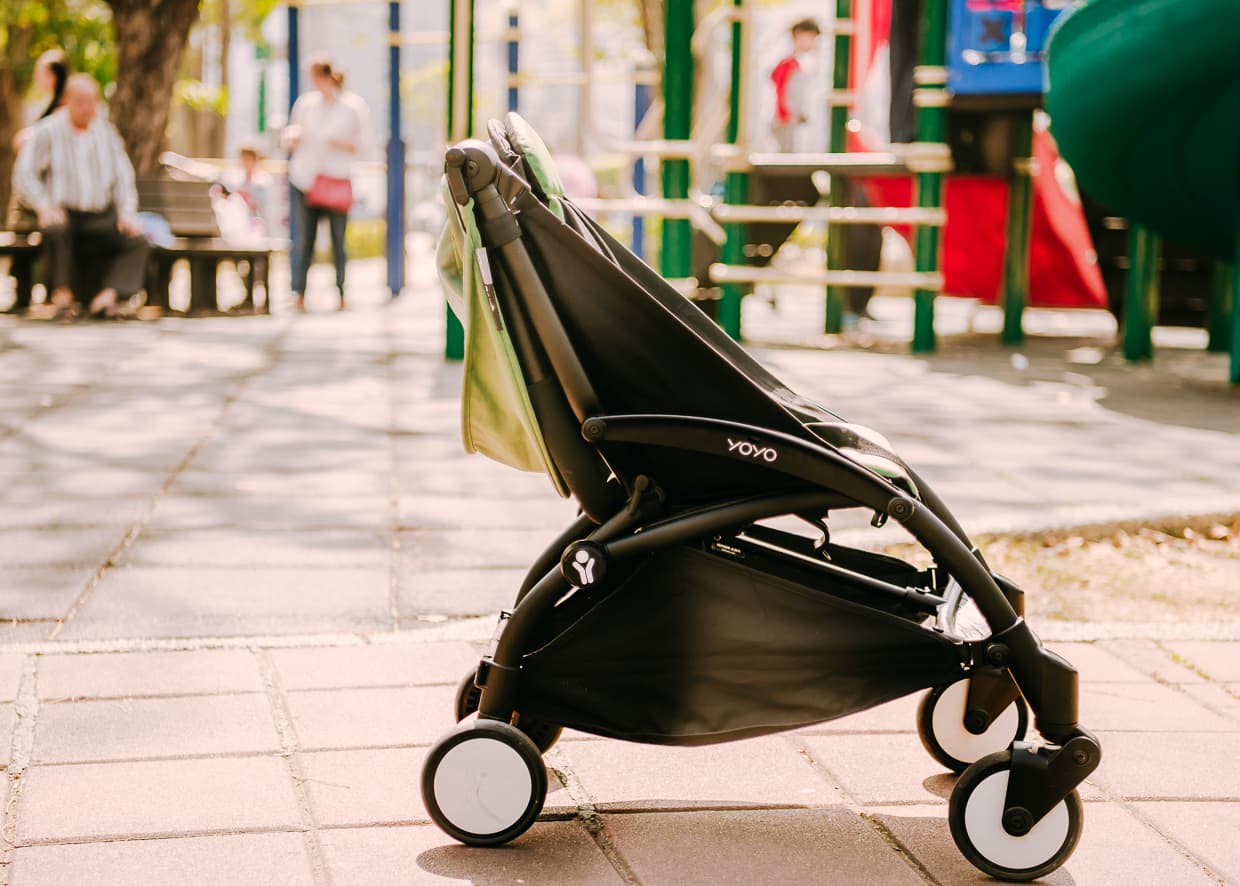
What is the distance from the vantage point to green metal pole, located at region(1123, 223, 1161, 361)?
9.67 m

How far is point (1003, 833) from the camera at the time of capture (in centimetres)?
252

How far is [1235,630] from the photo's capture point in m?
3.96

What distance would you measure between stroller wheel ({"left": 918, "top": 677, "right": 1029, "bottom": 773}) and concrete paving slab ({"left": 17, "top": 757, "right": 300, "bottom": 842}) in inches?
43.7

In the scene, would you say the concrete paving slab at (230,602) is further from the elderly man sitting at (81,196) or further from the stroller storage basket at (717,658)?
the elderly man sitting at (81,196)

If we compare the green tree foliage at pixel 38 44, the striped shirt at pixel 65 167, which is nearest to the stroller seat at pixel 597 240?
the striped shirt at pixel 65 167

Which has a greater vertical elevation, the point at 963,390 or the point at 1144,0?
the point at 1144,0

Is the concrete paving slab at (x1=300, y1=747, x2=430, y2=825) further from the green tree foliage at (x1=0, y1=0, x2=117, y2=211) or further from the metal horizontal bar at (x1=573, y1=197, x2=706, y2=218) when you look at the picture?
the green tree foliage at (x1=0, y1=0, x2=117, y2=211)

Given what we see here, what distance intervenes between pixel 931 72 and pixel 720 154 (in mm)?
1565

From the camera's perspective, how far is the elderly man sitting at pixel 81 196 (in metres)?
11.0

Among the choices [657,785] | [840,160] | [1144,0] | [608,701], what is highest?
[1144,0]

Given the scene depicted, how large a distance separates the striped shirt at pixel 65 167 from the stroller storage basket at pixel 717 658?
929 centimetres

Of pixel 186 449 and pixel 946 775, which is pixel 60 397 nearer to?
pixel 186 449

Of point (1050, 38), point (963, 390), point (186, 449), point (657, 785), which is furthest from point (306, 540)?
point (1050, 38)

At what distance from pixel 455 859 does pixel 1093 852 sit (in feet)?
3.28
